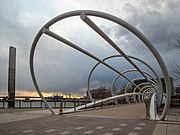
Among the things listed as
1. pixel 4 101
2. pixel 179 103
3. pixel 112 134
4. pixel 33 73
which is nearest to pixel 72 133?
pixel 112 134

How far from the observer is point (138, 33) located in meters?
14.0

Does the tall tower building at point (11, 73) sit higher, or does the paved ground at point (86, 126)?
the tall tower building at point (11, 73)

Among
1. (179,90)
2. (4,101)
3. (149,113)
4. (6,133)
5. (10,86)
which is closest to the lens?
(6,133)

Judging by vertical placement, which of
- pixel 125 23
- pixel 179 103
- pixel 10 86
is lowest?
pixel 179 103

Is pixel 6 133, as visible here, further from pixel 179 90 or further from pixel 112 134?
pixel 179 90

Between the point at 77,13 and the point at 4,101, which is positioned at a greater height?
the point at 77,13

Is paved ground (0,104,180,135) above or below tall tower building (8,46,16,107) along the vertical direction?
below

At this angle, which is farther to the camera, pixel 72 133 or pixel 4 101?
pixel 4 101

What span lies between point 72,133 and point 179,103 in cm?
2959

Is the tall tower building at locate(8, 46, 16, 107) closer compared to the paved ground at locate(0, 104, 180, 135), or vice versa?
the paved ground at locate(0, 104, 180, 135)

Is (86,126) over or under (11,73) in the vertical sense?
under

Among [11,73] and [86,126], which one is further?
[11,73]

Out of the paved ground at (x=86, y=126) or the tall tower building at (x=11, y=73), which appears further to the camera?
the tall tower building at (x=11, y=73)

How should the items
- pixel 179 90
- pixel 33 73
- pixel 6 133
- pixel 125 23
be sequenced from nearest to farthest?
pixel 6 133
pixel 125 23
pixel 33 73
pixel 179 90
